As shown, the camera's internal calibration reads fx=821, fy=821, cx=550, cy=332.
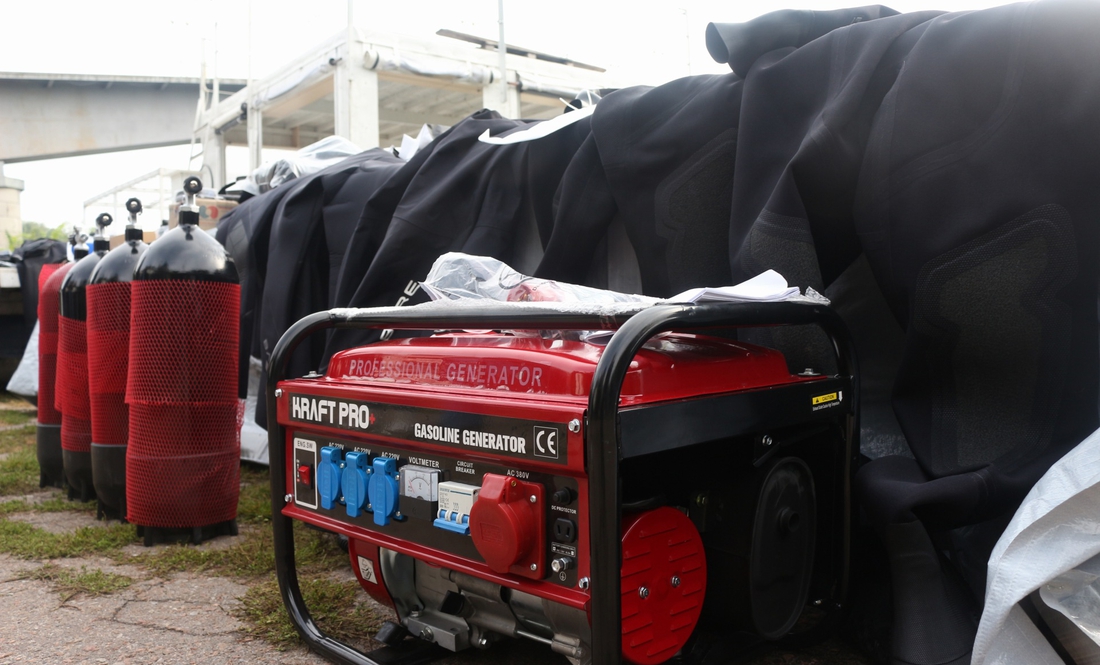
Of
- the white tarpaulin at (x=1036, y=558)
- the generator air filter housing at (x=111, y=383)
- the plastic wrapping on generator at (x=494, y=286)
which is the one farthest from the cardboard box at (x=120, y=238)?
the white tarpaulin at (x=1036, y=558)

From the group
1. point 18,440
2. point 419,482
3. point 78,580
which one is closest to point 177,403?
point 78,580

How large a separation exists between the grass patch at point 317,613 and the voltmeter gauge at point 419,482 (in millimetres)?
632

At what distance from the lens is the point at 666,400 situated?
1.34m

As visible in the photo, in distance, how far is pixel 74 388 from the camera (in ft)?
11.2

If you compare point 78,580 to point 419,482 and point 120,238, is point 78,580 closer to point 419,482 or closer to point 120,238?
point 419,482

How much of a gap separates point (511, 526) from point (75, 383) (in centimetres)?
284

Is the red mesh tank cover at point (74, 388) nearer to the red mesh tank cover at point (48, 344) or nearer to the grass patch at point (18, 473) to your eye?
the red mesh tank cover at point (48, 344)

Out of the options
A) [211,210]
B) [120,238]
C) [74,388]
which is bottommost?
[74,388]

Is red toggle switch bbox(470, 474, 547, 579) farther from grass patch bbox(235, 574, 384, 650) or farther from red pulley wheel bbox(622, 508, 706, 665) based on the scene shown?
grass patch bbox(235, 574, 384, 650)

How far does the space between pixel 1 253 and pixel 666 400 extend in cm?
860

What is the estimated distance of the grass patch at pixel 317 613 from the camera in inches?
78.9

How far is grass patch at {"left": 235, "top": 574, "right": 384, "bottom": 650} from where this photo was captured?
2.00 metres

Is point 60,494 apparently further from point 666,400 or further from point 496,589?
point 666,400

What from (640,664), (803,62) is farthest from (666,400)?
(803,62)
